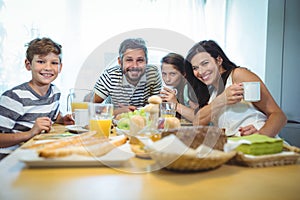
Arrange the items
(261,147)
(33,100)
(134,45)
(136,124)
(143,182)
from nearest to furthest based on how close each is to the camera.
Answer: (143,182) → (261,147) → (136,124) → (33,100) → (134,45)

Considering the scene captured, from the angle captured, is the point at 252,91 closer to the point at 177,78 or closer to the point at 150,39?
the point at 177,78

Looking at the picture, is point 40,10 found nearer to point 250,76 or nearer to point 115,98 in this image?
point 115,98

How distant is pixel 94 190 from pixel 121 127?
552 millimetres

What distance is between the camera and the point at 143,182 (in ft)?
1.77

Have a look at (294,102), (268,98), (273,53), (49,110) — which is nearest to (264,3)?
(273,53)

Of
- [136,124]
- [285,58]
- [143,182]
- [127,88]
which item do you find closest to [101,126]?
[136,124]

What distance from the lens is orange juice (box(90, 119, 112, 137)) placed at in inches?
37.7

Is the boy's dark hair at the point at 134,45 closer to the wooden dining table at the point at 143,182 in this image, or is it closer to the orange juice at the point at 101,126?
the orange juice at the point at 101,126

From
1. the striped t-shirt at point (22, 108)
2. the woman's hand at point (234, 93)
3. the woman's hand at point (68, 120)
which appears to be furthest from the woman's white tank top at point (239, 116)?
the striped t-shirt at point (22, 108)

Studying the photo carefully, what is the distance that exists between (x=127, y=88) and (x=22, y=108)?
65 cm

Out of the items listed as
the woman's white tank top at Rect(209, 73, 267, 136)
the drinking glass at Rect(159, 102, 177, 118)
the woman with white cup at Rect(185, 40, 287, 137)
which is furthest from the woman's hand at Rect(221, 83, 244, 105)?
the drinking glass at Rect(159, 102, 177, 118)

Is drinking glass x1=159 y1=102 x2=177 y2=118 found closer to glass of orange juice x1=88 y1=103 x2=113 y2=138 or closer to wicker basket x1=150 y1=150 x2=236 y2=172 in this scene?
glass of orange juice x1=88 y1=103 x2=113 y2=138

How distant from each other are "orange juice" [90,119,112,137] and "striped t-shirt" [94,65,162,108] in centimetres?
85

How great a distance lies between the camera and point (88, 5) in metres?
2.37
